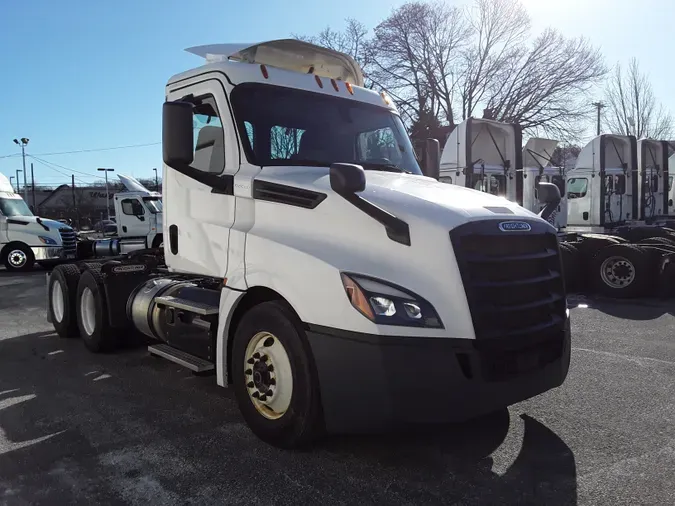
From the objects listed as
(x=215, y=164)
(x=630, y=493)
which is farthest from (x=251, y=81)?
(x=630, y=493)

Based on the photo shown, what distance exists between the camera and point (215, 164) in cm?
465

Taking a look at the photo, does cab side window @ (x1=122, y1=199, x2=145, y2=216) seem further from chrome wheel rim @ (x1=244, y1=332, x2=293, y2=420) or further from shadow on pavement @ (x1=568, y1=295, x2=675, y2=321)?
chrome wheel rim @ (x1=244, y1=332, x2=293, y2=420)

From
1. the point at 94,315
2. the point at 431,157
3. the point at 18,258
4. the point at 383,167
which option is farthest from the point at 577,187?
the point at 18,258

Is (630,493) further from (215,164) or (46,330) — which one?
(46,330)

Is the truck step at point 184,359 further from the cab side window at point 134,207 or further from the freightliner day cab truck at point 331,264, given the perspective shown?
the cab side window at point 134,207

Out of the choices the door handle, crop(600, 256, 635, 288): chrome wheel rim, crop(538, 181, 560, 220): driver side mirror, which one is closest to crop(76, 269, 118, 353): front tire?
the door handle

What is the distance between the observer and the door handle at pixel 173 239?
5227 millimetres

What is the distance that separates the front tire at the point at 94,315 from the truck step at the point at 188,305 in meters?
1.57

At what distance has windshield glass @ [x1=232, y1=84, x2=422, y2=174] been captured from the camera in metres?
4.50

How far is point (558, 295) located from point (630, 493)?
4.30 ft

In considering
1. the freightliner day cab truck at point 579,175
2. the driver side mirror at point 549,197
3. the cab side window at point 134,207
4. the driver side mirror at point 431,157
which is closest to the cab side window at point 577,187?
the freightliner day cab truck at point 579,175

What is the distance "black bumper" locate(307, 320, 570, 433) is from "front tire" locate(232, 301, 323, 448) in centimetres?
15

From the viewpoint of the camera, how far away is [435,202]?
3.68 metres

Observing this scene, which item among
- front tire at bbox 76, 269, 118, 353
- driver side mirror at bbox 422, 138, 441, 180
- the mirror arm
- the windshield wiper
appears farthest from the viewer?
front tire at bbox 76, 269, 118, 353
